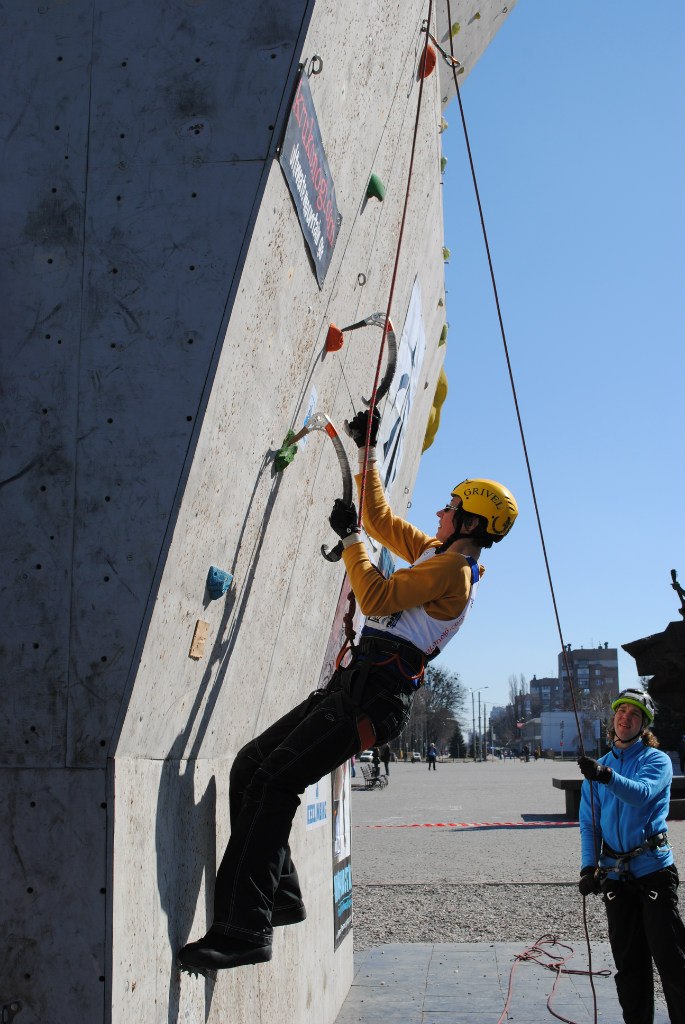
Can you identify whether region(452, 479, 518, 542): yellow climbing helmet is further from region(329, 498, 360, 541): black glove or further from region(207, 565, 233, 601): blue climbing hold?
region(207, 565, 233, 601): blue climbing hold

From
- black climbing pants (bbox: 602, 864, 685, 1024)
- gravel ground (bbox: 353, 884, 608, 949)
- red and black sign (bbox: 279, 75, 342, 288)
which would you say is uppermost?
red and black sign (bbox: 279, 75, 342, 288)

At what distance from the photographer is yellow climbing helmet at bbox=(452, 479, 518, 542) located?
3543mm

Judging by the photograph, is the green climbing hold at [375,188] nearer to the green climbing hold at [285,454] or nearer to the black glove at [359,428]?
the black glove at [359,428]

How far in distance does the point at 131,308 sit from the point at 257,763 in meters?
1.52

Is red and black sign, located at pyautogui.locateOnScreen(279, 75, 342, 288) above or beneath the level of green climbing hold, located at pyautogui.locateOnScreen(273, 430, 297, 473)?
above

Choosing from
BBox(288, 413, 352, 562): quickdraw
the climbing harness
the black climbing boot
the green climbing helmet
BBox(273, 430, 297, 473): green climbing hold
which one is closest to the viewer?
the black climbing boot

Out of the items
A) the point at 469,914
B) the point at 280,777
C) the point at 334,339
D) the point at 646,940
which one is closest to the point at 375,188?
the point at 334,339

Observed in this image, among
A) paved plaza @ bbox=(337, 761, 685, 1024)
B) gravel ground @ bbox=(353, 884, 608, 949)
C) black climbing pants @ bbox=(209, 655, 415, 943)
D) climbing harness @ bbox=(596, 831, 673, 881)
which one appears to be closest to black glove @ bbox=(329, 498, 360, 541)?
→ black climbing pants @ bbox=(209, 655, 415, 943)

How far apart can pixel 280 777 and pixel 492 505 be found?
3.92 ft

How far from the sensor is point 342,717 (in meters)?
3.10

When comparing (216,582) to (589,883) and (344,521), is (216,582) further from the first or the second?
(589,883)

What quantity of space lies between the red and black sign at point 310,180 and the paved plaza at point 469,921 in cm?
378

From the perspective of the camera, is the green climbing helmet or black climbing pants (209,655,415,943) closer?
black climbing pants (209,655,415,943)

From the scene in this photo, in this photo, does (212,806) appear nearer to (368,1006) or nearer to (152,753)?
(152,753)
